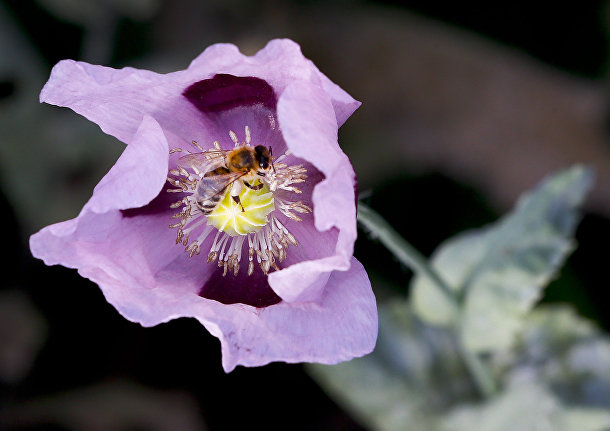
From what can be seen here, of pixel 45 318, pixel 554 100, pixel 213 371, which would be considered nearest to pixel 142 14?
pixel 45 318

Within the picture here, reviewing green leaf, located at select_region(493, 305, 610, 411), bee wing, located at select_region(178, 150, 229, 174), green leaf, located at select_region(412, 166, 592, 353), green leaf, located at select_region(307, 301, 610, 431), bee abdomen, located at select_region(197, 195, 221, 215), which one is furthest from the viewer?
green leaf, located at select_region(493, 305, 610, 411)

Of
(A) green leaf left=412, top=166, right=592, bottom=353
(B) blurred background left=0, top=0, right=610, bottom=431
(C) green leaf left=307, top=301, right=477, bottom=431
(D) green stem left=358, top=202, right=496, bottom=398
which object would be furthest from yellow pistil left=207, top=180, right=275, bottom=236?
(B) blurred background left=0, top=0, right=610, bottom=431

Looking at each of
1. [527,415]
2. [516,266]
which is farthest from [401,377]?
[516,266]

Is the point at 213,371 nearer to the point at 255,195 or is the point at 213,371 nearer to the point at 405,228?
the point at 405,228

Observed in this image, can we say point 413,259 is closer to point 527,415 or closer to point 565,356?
point 527,415

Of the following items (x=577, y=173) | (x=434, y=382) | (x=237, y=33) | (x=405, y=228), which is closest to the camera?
(x=577, y=173)

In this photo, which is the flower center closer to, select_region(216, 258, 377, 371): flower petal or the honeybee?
the honeybee

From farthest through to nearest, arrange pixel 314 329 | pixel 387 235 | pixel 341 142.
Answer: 1. pixel 341 142
2. pixel 387 235
3. pixel 314 329
